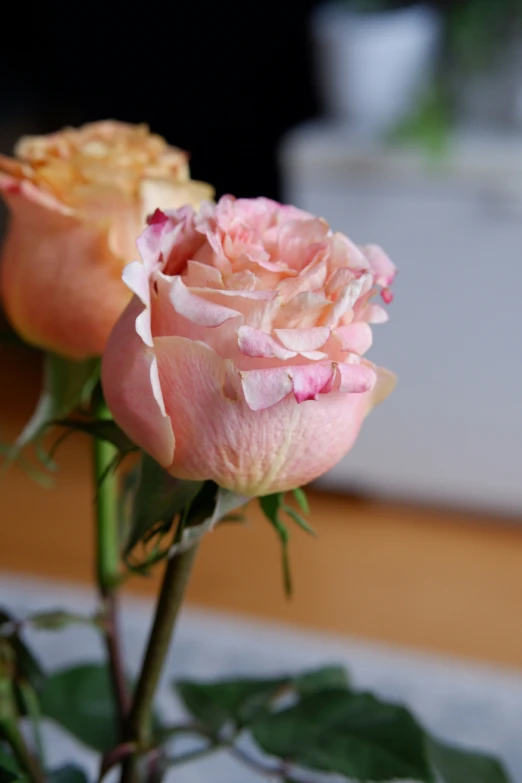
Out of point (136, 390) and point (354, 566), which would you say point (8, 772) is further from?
point (354, 566)

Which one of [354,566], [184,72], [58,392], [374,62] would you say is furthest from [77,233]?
[184,72]

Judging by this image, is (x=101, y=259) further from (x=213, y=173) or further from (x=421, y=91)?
(x=213, y=173)

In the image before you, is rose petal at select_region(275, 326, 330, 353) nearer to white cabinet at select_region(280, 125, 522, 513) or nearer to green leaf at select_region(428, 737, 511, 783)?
green leaf at select_region(428, 737, 511, 783)

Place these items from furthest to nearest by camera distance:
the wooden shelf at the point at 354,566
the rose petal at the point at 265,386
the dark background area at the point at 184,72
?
the dark background area at the point at 184,72 → the wooden shelf at the point at 354,566 → the rose petal at the point at 265,386

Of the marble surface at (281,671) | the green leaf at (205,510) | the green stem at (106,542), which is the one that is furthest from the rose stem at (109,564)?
the marble surface at (281,671)

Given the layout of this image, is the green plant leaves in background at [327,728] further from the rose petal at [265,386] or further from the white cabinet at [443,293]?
the white cabinet at [443,293]

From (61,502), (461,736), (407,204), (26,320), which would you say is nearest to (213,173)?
(407,204)

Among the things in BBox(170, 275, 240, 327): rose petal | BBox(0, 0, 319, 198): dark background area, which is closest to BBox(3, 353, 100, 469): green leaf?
BBox(170, 275, 240, 327): rose petal
